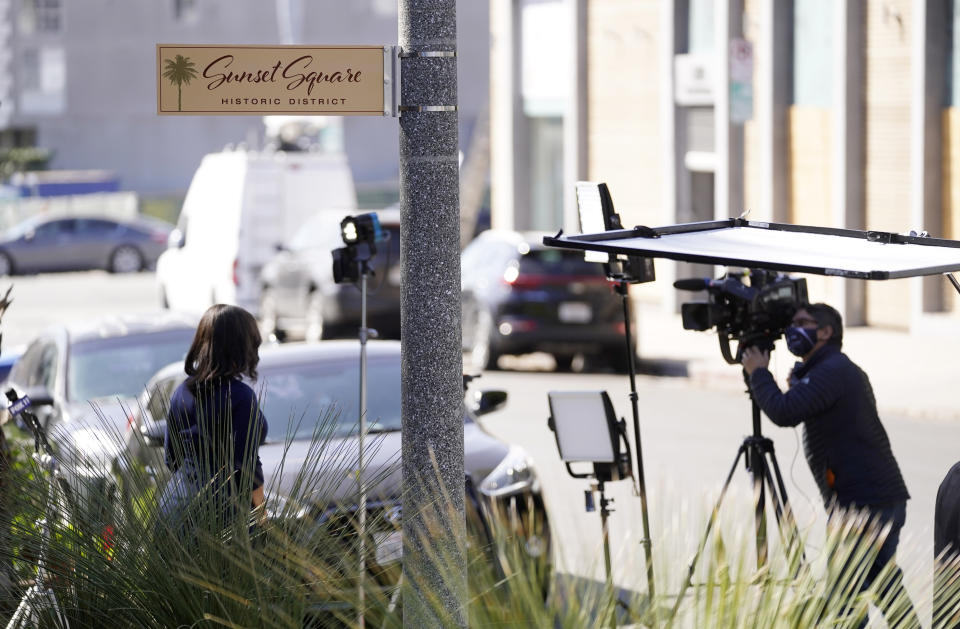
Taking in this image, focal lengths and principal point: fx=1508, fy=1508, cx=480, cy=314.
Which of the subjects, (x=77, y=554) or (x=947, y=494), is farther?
(x=947, y=494)

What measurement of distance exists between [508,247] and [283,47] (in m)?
12.2

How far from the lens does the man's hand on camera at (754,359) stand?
6.44 metres

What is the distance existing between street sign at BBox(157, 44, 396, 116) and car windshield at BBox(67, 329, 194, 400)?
17.8 feet

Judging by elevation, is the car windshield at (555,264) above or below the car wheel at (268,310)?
above

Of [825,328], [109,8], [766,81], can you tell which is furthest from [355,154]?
[825,328]

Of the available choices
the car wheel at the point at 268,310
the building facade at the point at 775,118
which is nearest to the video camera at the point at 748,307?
the building facade at the point at 775,118

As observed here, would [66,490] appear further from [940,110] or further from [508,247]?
[940,110]

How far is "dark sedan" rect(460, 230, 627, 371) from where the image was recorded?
54.1 ft

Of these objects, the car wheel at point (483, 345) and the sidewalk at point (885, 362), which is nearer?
the sidewalk at point (885, 362)

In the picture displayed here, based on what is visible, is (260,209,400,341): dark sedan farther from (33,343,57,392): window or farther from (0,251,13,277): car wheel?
(0,251,13,277): car wheel

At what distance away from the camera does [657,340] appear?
1930cm

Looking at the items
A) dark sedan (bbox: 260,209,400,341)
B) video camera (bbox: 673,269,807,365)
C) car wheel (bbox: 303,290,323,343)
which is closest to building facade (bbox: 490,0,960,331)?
dark sedan (bbox: 260,209,400,341)

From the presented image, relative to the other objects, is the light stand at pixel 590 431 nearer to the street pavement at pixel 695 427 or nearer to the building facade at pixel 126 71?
the street pavement at pixel 695 427

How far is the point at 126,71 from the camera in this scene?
53656 mm
